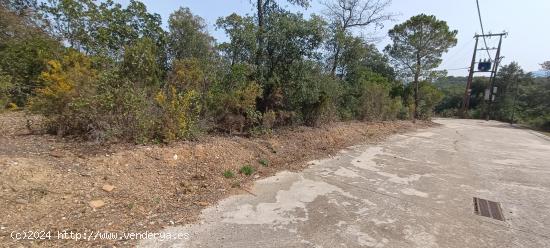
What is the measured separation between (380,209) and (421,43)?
23.6 m

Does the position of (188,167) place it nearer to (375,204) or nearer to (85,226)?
(85,226)

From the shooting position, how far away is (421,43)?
24.4m

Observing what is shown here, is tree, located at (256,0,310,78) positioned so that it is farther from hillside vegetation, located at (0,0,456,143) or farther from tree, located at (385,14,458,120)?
tree, located at (385,14,458,120)

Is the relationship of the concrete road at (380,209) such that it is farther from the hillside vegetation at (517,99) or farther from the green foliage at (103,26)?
the hillside vegetation at (517,99)

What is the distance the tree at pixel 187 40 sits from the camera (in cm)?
862

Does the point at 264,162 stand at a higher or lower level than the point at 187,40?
lower

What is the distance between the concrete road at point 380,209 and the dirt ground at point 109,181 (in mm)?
443

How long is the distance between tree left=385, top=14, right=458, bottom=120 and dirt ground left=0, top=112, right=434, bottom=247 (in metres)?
20.9

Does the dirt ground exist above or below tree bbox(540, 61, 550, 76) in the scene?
below

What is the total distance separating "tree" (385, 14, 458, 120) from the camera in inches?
930

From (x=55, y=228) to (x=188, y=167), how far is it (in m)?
2.18

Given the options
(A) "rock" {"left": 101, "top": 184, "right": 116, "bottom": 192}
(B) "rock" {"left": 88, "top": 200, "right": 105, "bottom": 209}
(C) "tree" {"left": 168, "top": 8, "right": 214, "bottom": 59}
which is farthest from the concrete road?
(C) "tree" {"left": 168, "top": 8, "right": 214, "bottom": 59}

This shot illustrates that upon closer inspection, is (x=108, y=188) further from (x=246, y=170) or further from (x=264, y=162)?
(x=264, y=162)

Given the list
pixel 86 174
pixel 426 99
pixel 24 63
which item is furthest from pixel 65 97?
pixel 426 99
